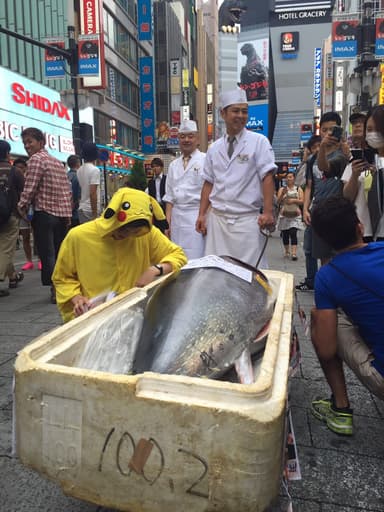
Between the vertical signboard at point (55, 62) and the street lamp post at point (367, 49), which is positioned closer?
the street lamp post at point (367, 49)

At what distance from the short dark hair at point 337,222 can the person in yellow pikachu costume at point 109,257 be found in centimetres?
85

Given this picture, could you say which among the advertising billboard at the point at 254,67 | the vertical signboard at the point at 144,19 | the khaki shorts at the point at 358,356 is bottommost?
the khaki shorts at the point at 358,356

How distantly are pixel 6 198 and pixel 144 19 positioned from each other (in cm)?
3048

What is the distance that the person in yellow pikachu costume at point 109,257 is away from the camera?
2.17m

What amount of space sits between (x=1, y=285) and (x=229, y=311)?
16.3 ft

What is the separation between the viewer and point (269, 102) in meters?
83.2

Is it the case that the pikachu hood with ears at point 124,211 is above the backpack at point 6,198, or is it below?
below

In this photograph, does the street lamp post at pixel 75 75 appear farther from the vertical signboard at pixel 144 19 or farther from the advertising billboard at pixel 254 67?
the advertising billboard at pixel 254 67

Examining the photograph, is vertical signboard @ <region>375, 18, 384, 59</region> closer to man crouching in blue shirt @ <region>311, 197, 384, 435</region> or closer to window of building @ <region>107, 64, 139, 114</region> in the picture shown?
man crouching in blue shirt @ <region>311, 197, 384, 435</region>

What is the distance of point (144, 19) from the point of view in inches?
1210

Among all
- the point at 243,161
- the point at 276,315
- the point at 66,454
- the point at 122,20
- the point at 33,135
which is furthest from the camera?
the point at 122,20

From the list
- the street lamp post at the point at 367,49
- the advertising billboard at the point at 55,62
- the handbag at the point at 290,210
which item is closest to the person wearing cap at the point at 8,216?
the handbag at the point at 290,210

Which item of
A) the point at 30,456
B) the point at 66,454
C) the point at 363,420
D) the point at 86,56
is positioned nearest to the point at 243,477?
the point at 66,454

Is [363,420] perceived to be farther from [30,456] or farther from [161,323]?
[30,456]
